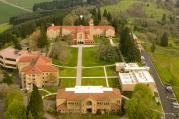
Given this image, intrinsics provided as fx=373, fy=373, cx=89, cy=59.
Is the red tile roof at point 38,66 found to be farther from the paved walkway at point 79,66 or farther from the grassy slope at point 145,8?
the grassy slope at point 145,8

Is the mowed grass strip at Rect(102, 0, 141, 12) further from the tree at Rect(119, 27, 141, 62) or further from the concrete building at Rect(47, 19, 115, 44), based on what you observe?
the tree at Rect(119, 27, 141, 62)

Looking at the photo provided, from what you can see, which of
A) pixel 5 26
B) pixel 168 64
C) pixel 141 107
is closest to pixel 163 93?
pixel 141 107

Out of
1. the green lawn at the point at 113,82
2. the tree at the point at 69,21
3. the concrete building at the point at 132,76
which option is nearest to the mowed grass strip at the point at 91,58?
the concrete building at the point at 132,76

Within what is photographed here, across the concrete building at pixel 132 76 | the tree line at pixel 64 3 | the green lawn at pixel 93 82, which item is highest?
the concrete building at pixel 132 76

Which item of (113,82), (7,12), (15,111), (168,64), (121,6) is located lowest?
(7,12)

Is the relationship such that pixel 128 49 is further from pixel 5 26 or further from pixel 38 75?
pixel 5 26

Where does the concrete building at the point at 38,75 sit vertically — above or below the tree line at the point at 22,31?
above
